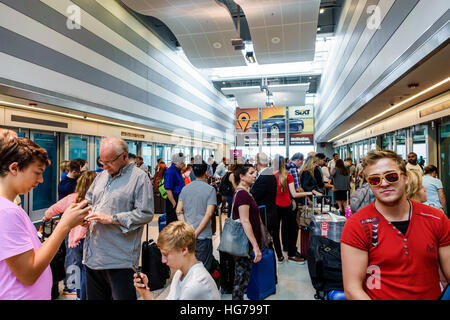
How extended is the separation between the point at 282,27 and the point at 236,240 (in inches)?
283

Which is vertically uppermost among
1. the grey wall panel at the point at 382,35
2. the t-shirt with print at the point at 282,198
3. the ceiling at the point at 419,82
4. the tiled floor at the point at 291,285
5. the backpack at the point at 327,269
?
the grey wall panel at the point at 382,35

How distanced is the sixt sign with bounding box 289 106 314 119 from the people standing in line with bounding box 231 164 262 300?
59.6 feet

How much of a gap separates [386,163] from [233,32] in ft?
25.6

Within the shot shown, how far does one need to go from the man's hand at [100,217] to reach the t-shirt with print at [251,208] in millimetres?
1224

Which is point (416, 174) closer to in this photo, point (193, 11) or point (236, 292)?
point (236, 292)

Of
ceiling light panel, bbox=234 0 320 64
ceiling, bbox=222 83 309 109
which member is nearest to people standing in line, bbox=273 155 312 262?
ceiling light panel, bbox=234 0 320 64

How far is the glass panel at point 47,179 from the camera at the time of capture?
6875mm

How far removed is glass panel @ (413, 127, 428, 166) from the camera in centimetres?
652

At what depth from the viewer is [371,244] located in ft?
3.90

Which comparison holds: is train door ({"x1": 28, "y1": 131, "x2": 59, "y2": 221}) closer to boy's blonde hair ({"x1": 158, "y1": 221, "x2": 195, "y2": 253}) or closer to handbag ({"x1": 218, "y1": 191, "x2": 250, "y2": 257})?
handbag ({"x1": 218, "y1": 191, "x2": 250, "y2": 257})

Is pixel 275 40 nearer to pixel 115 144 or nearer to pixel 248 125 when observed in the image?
pixel 115 144

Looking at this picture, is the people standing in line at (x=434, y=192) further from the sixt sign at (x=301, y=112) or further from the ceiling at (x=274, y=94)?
the sixt sign at (x=301, y=112)

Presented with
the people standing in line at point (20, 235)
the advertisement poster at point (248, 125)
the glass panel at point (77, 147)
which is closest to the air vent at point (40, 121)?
the glass panel at point (77, 147)

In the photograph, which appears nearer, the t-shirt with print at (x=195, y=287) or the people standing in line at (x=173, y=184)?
the t-shirt with print at (x=195, y=287)
